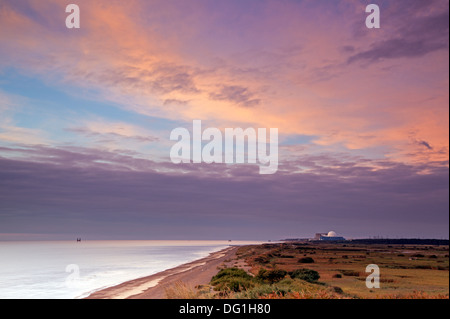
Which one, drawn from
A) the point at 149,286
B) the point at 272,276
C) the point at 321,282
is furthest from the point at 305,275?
the point at 149,286

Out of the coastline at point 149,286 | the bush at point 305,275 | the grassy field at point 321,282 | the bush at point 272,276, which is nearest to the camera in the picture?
the grassy field at point 321,282

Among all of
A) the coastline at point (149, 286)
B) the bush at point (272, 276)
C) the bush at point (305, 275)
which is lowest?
the coastline at point (149, 286)

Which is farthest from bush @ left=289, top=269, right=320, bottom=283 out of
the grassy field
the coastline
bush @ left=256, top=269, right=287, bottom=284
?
the coastline

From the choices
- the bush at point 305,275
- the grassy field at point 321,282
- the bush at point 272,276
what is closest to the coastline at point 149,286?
the grassy field at point 321,282

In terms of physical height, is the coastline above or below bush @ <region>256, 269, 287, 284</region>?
below

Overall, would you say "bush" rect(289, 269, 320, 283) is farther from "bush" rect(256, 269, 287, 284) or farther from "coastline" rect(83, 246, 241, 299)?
"coastline" rect(83, 246, 241, 299)

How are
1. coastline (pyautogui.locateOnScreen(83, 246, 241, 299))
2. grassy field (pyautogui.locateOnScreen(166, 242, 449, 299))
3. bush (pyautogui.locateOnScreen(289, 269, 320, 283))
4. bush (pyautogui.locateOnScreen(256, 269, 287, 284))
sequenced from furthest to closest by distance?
bush (pyautogui.locateOnScreen(289, 269, 320, 283))
bush (pyautogui.locateOnScreen(256, 269, 287, 284))
coastline (pyautogui.locateOnScreen(83, 246, 241, 299))
grassy field (pyautogui.locateOnScreen(166, 242, 449, 299))

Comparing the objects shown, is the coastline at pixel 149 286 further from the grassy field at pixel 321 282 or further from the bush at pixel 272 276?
the bush at pixel 272 276

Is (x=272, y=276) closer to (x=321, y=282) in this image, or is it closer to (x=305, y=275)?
(x=305, y=275)

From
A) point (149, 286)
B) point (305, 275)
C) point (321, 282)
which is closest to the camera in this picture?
point (321, 282)

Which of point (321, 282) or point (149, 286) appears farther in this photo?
point (149, 286)
